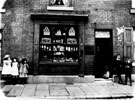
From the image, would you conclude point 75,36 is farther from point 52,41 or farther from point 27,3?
point 27,3

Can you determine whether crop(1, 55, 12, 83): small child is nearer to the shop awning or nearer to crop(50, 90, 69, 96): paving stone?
the shop awning

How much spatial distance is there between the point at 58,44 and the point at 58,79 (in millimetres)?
1967

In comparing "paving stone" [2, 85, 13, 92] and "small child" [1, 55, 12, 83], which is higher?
"small child" [1, 55, 12, 83]

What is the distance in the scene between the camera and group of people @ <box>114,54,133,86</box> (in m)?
11.3

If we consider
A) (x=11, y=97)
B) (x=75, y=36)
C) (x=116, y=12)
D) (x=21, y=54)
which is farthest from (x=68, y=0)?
(x=11, y=97)

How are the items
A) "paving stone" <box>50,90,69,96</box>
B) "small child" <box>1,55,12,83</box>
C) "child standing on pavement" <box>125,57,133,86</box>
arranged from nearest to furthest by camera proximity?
"paving stone" <box>50,90,69,96</box> < "small child" <box>1,55,12,83</box> < "child standing on pavement" <box>125,57,133,86</box>

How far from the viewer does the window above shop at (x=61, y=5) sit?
38.6ft

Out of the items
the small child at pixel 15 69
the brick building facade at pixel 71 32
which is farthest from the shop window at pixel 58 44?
the small child at pixel 15 69

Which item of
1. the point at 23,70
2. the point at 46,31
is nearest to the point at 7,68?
the point at 23,70

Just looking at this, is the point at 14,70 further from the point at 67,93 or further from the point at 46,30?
the point at 67,93

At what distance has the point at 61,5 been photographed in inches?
468

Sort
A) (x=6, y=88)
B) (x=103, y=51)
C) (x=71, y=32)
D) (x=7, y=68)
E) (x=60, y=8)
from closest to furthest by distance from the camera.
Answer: (x=6, y=88) < (x=7, y=68) < (x=60, y=8) < (x=71, y=32) < (x=103, y=51)

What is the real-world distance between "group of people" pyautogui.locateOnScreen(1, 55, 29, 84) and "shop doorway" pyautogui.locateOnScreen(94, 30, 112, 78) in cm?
412

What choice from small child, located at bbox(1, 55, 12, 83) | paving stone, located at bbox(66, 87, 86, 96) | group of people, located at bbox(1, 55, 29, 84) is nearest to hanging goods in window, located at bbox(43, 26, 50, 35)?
group of people, located at bbox(1, 55, 29, 84)
